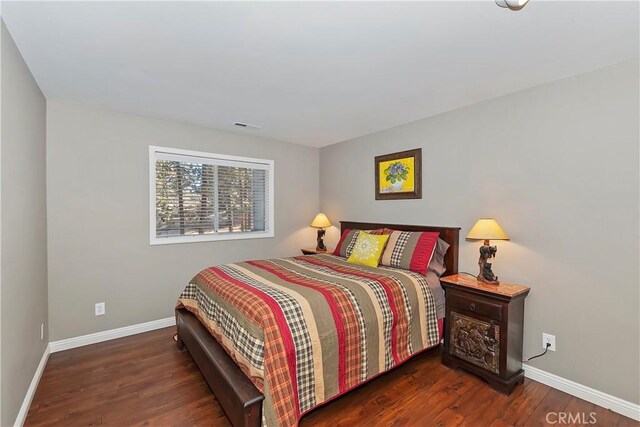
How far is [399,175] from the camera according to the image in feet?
11.7

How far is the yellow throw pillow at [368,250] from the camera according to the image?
10.1 ft

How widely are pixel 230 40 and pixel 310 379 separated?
213 centimetres

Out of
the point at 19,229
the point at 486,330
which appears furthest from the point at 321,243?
the point at 19,229

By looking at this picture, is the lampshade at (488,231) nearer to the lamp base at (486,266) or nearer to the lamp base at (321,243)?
the lamp base at (486,266)

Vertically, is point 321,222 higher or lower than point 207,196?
lower

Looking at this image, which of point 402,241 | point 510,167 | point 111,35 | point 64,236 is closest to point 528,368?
point 402,241

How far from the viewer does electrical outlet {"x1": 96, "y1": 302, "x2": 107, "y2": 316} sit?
305cm

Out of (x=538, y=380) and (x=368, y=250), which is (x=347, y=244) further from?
(x=538, y=380)

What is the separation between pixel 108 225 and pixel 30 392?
5.04 feet

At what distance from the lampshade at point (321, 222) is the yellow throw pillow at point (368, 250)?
1.15 m

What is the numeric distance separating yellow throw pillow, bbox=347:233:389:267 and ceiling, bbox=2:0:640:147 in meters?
1.37

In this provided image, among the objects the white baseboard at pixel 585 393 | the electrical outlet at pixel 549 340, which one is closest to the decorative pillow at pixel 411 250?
the electrical outlet at pixel 549 340

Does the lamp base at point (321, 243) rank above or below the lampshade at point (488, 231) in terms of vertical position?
below

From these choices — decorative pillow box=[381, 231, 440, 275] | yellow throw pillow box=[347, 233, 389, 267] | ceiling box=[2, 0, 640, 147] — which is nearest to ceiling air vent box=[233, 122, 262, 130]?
ceiling box=[2, 0, 640, 147]
